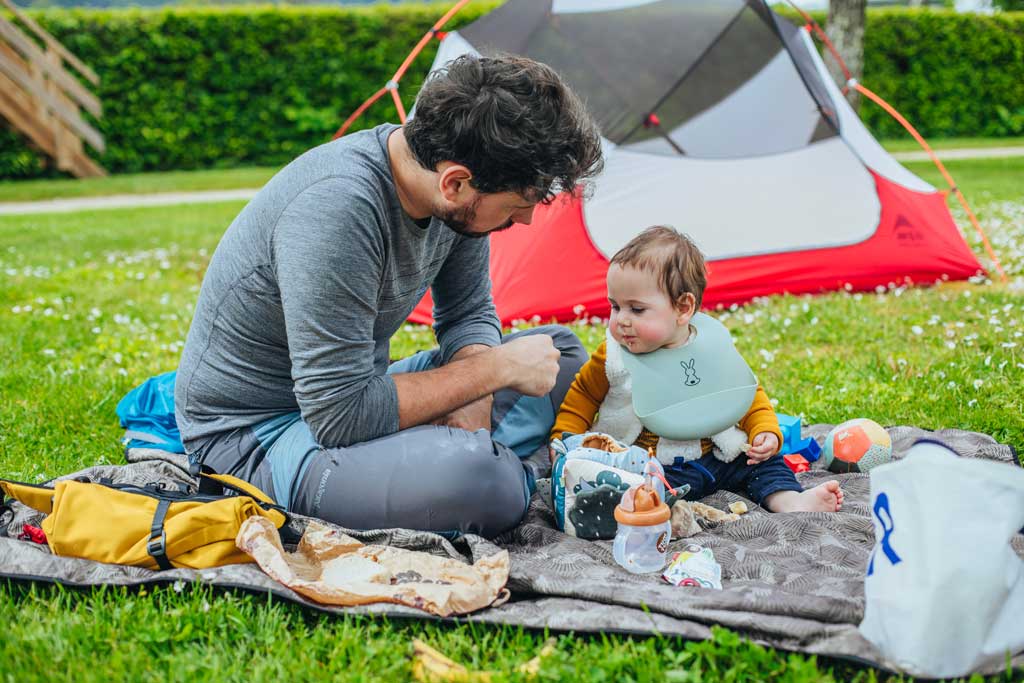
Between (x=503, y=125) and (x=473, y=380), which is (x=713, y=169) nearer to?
(x=473, y=380)

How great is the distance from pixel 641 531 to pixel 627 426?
0.62m

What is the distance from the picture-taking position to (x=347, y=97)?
14.6 m

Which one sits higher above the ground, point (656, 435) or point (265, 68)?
point (265, 68)

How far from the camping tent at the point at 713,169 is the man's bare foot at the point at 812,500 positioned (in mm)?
2193

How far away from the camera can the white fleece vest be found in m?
2.78

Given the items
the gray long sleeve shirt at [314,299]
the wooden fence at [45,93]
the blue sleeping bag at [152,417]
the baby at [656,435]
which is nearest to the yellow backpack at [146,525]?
the gray long sleeve shirt at [314,299]

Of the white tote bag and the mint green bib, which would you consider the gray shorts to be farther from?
the white tote bag

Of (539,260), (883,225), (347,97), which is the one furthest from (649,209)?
(347,97)

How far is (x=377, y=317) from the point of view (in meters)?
2.50

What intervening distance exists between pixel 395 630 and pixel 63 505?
86 cm

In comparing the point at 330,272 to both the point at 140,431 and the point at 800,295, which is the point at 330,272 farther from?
the point at 800,295

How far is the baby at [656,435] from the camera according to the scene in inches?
105

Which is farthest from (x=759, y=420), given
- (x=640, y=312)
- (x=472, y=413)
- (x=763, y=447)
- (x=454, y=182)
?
(x=454, y=182)

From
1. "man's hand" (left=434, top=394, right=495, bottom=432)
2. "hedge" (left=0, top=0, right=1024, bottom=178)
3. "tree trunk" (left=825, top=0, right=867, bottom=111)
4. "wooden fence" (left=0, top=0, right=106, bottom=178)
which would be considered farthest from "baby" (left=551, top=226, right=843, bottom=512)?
"wooden fence" (left=0, top=0, right=106, bottom=178)
